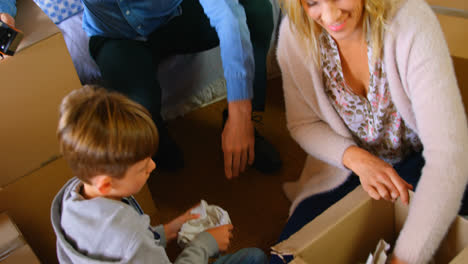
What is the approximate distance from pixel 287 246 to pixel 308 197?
15.6 inches

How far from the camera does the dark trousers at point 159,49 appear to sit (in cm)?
110

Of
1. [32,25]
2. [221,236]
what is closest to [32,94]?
[32,25]

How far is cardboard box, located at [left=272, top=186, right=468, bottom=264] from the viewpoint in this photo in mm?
663

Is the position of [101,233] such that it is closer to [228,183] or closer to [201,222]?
[201,222]

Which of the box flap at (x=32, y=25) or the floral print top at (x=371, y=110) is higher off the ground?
the box flap at (x=32, y=25)

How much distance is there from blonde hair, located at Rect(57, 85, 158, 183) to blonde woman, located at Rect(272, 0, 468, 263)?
0.42m

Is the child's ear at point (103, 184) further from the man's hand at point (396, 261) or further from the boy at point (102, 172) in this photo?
the man's hand at point (396, 261)

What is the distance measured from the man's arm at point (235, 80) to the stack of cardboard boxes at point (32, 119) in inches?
15.3

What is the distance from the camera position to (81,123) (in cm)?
62

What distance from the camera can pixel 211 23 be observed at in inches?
44.3

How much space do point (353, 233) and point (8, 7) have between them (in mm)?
967

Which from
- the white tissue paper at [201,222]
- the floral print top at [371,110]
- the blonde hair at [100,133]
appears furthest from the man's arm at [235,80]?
the blonde hair at [100,133]

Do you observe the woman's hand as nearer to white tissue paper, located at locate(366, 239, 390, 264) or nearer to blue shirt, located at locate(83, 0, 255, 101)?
white tissue paper, located at locate(366, 239, 390, 264)

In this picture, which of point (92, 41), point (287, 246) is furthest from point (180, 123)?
point (287, 246)
